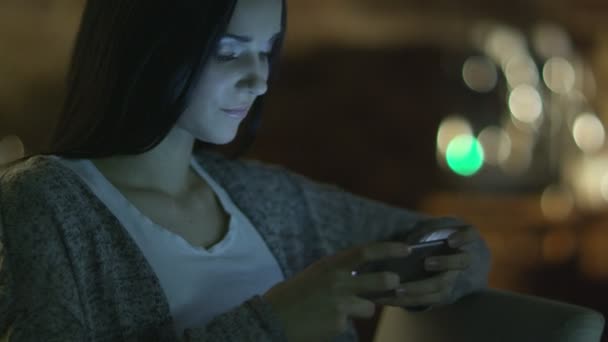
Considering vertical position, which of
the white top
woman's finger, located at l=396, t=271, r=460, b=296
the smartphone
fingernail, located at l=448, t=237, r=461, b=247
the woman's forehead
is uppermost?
the woman's forehead

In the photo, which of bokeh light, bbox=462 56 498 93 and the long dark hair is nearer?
the long dark hair

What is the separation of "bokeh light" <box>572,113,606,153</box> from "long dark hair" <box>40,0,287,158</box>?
1.83 meters

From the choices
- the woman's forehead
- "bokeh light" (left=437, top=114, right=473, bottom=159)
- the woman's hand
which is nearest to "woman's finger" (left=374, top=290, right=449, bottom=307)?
the woman's hand

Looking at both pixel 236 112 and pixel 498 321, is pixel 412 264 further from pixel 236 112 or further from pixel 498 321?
pixel 236 112

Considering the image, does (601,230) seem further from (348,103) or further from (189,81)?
(189,81)

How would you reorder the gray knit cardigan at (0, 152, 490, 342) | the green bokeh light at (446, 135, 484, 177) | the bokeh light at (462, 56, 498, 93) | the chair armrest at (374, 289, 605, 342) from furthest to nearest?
the bokeh light at (462, 56, 498, 93) < the green bokeh light at (446, 135, 484, 177) < the chair armrest at (374, 289, 605, 342) < the gray knit cardigan at (0, 152, 490, 342)

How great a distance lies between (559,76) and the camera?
101 inches

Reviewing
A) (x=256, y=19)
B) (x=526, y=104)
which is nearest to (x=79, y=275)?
(x=256, y=19)

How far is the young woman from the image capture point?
0.83 m

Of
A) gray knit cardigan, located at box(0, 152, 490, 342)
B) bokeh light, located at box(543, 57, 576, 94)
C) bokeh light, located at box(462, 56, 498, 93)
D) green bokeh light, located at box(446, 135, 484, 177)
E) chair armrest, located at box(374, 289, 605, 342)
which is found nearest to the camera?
gray knit cardigan, located at box(0, 152, 490, 342)

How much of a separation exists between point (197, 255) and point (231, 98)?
177 millimetres

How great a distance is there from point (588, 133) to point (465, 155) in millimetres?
356

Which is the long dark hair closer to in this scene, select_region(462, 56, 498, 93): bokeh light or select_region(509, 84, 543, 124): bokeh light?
select_region(509, 84, 543, 124): bokeh light

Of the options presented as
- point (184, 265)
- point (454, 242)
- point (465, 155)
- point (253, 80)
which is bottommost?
point (465, 155)
